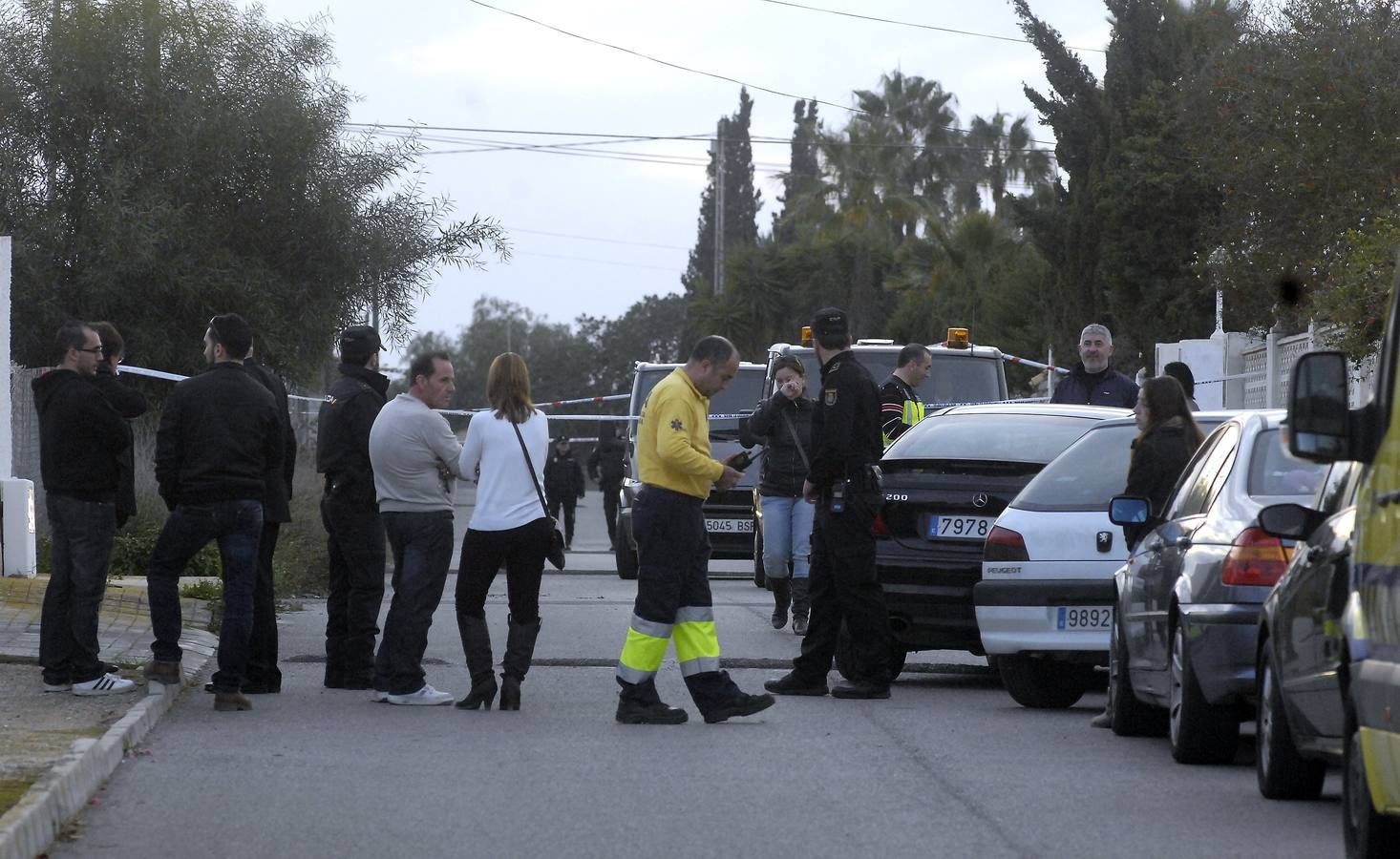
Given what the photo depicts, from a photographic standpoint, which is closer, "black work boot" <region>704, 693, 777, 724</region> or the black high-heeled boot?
"black work boot" <region>704, 693, 777, 724</region>

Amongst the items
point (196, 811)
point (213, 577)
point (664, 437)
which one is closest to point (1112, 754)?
point (664, 437)

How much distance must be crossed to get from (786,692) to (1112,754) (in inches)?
98.9

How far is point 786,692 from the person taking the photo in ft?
36.5

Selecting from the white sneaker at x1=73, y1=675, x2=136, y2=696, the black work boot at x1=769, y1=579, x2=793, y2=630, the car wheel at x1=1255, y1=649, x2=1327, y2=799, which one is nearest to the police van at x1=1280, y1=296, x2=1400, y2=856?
the car wheel at x1=1255, y1=649, x2=1327, y2=799

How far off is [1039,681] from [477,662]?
2875mm

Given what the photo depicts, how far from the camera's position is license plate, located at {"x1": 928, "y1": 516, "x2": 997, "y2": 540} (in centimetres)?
1133

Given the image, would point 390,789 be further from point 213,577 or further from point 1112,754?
point 213,577

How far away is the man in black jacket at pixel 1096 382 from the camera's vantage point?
14.0 meters

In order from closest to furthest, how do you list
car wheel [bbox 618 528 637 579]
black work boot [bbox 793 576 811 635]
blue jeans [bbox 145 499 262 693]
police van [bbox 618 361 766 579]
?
blue jeans [bbox 145 499 262 693] → black work boot [bbox 793 576 811 635] → police van [bbox 618 361 766 579] → car wheel [bbox 618 528 637 579]

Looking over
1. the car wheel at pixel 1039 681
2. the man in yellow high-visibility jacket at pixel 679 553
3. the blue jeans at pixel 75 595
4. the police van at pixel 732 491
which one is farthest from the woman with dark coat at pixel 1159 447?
the police van at pixel 732 491

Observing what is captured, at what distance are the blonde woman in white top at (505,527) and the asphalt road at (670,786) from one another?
0.28 metres

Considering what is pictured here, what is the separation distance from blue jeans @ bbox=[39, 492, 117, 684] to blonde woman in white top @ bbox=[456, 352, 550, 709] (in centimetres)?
173

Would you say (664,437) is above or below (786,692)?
above

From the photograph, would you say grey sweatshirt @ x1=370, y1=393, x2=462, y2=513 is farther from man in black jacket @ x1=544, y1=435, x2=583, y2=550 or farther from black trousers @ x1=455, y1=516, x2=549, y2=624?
man in black jacket @ x1=544, y1=435, x2=583, y2=550
